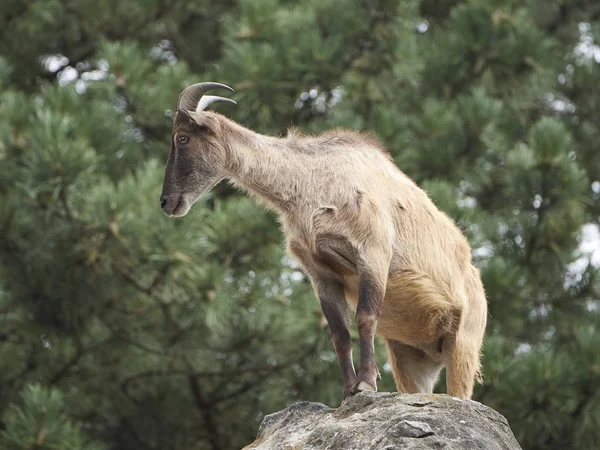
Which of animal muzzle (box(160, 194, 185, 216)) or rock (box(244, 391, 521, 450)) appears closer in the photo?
rock (box(244, 391, 521, 450))

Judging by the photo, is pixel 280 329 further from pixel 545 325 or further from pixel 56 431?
pixel 545 325

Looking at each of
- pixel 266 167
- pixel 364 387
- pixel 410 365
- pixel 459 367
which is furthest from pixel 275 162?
pixel 459 367

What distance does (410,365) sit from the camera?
8.48 metres

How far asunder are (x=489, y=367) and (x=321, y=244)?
4.68 meters

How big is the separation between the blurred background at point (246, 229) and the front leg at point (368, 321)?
429cm

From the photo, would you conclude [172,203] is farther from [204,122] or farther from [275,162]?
[275,162]

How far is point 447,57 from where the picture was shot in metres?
15.1

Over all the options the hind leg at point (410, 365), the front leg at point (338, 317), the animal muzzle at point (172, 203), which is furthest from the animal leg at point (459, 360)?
the animal muzzle at point (172, 203)

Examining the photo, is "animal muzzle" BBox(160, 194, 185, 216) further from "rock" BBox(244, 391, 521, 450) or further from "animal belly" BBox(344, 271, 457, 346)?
"rock" BBox(244, 391, 521, 450)

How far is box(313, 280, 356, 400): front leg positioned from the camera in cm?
762

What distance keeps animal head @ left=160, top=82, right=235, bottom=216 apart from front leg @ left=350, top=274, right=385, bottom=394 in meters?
1.46

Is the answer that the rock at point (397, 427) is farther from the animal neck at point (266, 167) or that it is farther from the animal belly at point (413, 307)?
the animal neck at point (266, 167)

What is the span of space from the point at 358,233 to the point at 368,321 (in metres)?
0.60

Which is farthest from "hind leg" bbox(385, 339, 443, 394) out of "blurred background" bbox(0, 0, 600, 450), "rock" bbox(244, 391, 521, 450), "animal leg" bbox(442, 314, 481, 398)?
"blurred background" bbox(0, 0, 600, 450)
